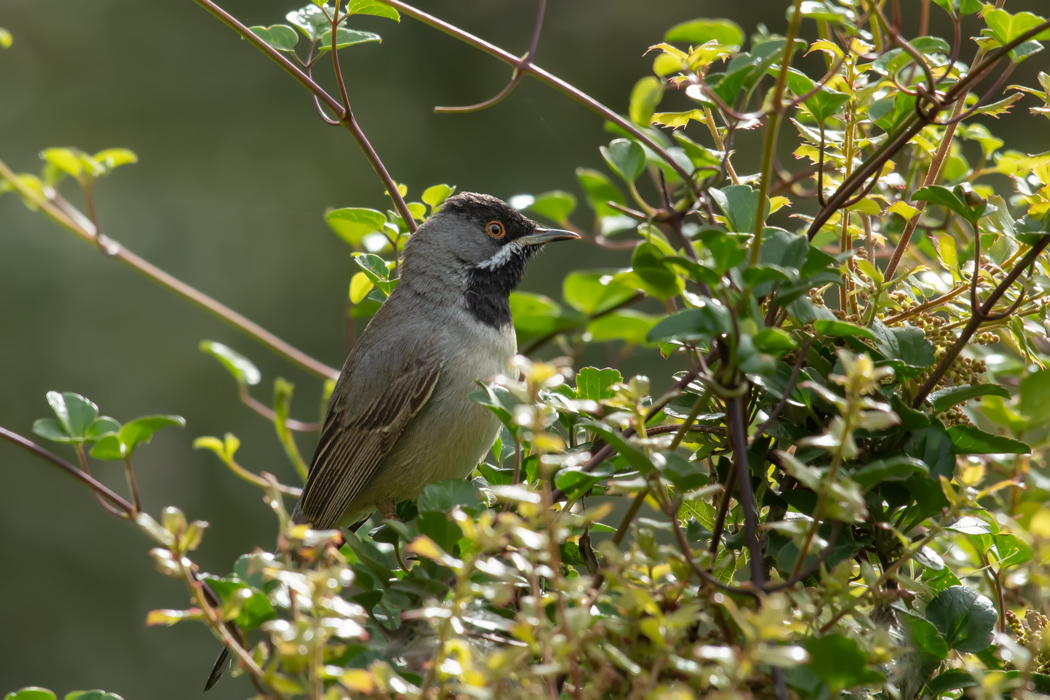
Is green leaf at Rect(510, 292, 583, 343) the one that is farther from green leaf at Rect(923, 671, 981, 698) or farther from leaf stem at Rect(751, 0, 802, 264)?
green leaf at Rect(923, 671, 981, 698)

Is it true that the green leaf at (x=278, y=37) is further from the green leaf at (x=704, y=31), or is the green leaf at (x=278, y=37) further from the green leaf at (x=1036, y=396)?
the green leaf at (x=1036, y=396)

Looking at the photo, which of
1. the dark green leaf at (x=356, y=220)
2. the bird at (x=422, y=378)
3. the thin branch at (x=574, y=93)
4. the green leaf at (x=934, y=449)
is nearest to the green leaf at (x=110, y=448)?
the dark green leaf at (x=356, y=220)

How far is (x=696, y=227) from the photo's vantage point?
1491mm

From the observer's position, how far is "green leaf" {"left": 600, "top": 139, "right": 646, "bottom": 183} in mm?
1511

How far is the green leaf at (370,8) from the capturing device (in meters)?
2.24

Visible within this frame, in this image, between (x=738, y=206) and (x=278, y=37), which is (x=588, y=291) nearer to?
(x=738, y=206)

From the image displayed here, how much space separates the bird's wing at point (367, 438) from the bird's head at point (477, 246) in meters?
0.44

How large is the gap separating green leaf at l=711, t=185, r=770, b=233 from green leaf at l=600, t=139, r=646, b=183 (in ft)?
0.70

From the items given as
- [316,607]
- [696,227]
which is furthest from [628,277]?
[316,607]

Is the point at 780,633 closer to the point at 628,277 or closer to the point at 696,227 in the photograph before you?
the point at 628,277

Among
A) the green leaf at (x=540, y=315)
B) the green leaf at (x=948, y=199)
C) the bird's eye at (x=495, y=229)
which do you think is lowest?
the bird's eye at (x=495, y=229)

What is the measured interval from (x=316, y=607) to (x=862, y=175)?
1202 millimetres

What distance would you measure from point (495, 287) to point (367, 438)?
854 millimetres

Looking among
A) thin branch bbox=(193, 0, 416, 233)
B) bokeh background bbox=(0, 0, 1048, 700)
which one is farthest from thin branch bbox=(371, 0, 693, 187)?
bokeh background bbox=(0, 0, 1048, 700)
